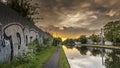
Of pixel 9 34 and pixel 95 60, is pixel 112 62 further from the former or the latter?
pixel 9 34

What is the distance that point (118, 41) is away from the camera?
7144cm

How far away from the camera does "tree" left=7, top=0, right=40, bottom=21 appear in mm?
28297

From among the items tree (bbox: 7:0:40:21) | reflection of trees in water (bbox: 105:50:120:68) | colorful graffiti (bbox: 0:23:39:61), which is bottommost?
reflection of trees in water (bbox: 105:50:120:68)

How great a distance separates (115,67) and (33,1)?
735 inches

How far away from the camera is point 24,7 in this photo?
29.8 metres

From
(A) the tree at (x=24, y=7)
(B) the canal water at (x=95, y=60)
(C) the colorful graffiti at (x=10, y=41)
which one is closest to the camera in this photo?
(C) the colorful graffiti at (x=10, y=41)

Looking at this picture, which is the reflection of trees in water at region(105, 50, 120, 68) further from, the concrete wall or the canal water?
the concrete wall

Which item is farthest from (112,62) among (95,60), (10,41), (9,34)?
(9,34)

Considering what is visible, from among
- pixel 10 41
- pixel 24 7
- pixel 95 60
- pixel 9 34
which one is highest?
pixel 24 7

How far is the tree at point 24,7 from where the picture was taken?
92.8ft

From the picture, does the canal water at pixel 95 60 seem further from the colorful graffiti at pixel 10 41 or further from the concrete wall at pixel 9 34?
the concrete wall at pixel 9 34

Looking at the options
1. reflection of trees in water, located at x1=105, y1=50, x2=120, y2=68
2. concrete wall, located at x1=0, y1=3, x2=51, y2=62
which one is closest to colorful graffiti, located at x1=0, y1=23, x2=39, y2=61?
concrete wall, located at x1=0, y1=3, x2=51, y2=62

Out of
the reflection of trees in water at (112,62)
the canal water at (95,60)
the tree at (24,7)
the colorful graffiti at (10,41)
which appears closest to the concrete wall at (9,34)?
the colorful graffiti at (10,41)

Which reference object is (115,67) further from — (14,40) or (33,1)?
(33,1)
